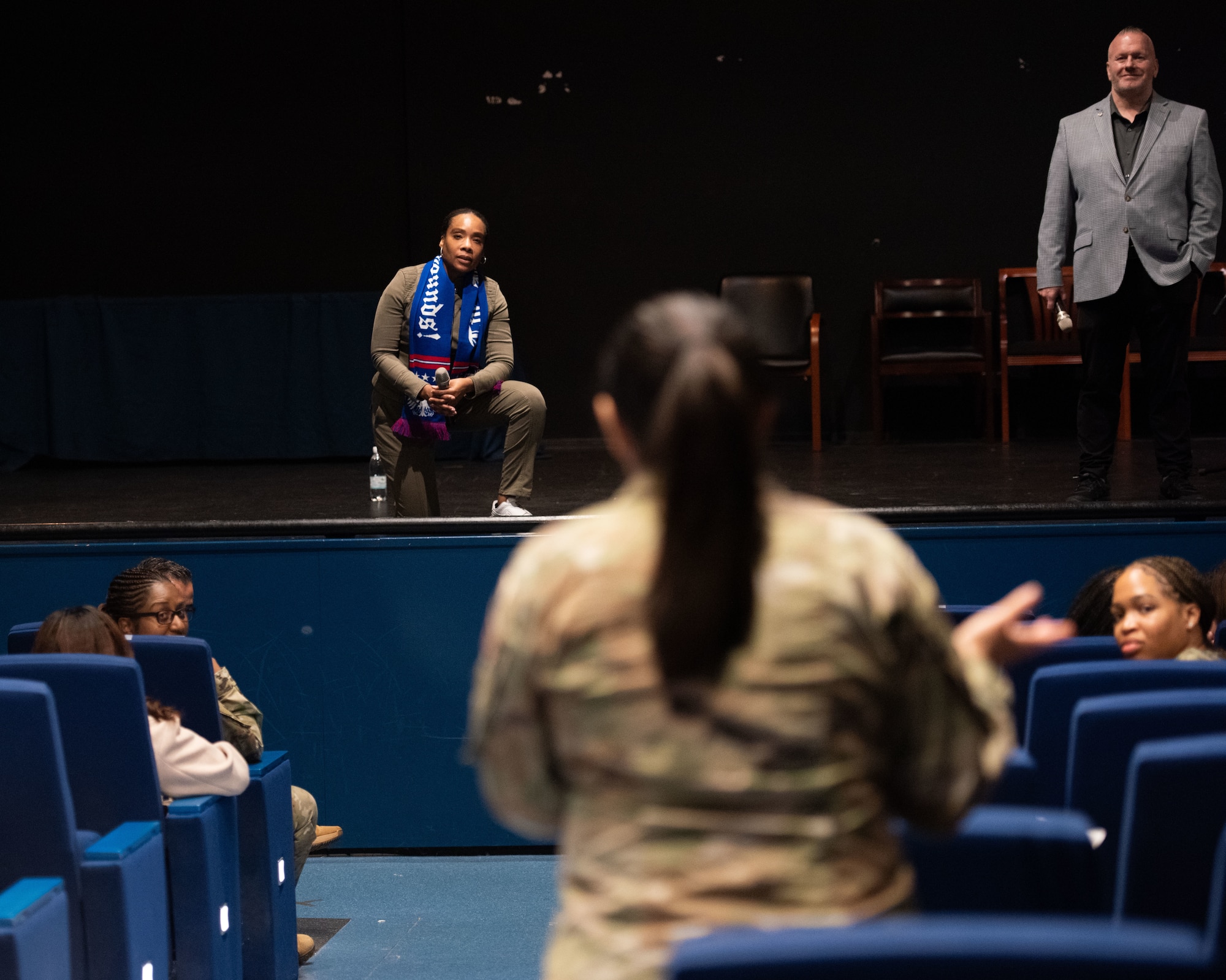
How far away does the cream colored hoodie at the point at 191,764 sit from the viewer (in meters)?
2.37

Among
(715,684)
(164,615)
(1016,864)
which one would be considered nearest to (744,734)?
(715,684)

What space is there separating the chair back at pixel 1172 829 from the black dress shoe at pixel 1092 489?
273 centimetres

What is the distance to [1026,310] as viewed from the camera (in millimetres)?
7188

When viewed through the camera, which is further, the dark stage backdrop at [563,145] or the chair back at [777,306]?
the dark stage backdrop at [563,145]

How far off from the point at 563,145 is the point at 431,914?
4806 mm

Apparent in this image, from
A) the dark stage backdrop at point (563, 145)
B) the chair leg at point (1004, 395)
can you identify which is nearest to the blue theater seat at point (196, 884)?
the chair leg at point (1004, 395)

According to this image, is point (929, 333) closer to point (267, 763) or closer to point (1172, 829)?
point (267, 763)

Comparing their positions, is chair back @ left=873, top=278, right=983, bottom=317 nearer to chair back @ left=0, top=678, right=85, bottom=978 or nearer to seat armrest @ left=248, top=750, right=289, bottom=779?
seat armrest @ left=248, top=750, right=289, bottom=779

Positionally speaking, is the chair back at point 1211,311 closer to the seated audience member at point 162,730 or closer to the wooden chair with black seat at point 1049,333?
the wooden chair with black seat at point 1049,333

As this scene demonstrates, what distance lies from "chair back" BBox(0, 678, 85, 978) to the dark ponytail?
3.76 ft

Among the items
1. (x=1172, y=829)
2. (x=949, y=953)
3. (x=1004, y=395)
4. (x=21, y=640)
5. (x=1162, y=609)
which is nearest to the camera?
(x=949, y=953)

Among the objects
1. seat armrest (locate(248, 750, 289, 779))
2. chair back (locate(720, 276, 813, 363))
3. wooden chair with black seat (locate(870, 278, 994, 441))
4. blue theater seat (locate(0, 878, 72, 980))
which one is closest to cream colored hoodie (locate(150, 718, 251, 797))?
seat armrest (locate(248, 750, 289, 779))

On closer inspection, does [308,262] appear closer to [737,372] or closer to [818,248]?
[818,248]

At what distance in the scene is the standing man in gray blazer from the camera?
3893 millimetres
